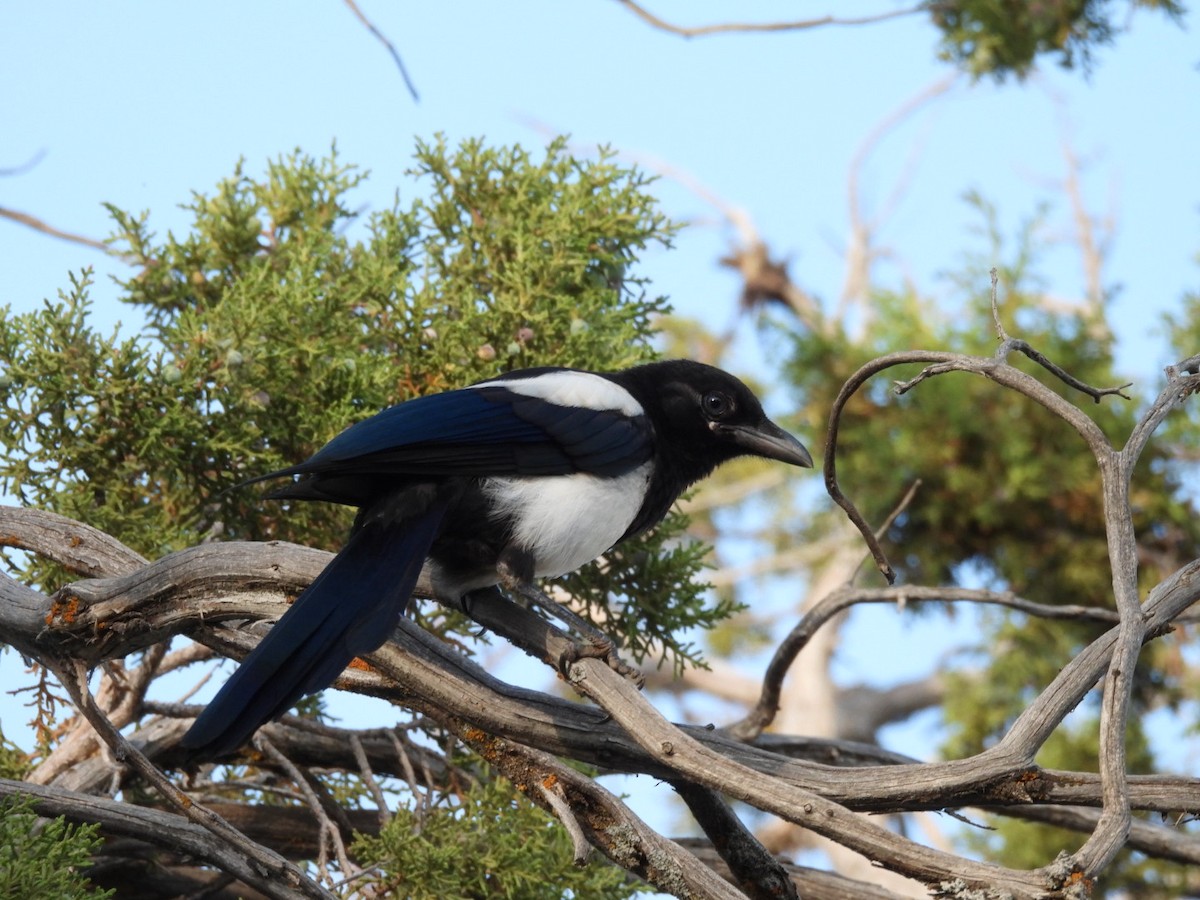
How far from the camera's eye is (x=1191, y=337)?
565 centimetres

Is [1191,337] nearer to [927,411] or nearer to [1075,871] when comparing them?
[927,411]

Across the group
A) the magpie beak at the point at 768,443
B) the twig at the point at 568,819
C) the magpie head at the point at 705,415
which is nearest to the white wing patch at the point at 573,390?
the magpie head at the point at 705,415

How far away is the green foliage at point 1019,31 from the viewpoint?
552 cm

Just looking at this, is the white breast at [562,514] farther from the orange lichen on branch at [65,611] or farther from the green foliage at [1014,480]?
the green foliage at [1014,480]

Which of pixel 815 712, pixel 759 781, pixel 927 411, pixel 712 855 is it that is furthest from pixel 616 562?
pixel 815 712

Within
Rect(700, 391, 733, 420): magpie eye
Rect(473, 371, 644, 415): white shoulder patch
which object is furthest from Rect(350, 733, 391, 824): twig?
Rect(700, 391, 733, 420): magpie eye

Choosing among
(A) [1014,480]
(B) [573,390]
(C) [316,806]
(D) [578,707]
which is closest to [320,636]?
(D) [578,707]

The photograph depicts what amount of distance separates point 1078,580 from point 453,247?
308 cm

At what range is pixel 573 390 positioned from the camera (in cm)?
338

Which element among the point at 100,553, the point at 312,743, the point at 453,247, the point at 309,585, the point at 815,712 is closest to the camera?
the point at 309,585

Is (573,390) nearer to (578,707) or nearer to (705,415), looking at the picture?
(705,415)

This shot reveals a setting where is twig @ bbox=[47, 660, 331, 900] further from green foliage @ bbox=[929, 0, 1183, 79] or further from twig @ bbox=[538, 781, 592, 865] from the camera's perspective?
green foliage @ bbox=[929, 0, 1183, 79]

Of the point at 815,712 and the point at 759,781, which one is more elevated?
the point at 815,712

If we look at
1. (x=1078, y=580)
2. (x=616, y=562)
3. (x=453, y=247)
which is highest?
(x=1078, y=580)
